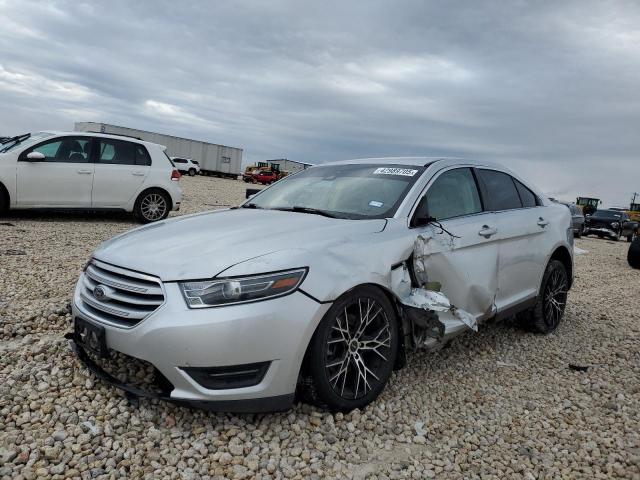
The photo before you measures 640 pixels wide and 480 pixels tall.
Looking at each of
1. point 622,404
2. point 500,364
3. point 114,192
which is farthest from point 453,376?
point 114,192

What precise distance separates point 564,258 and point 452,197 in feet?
6.47

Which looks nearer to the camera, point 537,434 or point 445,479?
point 445,479

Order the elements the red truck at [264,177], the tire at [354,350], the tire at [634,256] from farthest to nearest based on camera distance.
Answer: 1. the red truck at [264,177]
2. the tire at [634,256]
3. the tire at [354,350]

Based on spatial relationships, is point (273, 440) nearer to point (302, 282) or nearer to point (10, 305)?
point (302, 282)

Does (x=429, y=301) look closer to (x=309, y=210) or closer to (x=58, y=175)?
(x=309, y=210)

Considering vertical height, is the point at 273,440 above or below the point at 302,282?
below

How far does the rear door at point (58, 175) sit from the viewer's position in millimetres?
8773

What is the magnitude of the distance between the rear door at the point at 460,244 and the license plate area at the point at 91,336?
6.20ft

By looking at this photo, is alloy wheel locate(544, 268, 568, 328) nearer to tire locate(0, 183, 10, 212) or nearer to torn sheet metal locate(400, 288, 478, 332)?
torn sheet metal locate(400, 288, 478, 332)

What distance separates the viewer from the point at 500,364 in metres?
4.10

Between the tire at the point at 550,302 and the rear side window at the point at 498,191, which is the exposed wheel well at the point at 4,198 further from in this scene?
the tire at the point at 550,302

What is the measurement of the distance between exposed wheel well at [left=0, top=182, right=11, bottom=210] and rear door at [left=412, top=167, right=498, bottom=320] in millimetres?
7817

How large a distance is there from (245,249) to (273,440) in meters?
1.01

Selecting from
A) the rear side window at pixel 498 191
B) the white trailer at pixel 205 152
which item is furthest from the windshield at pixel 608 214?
the white trailer at pixel 205 152
